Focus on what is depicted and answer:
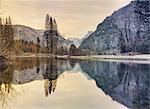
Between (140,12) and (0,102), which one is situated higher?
(140,12)

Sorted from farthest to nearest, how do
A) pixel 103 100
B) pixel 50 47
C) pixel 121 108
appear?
pixel 50 47 < pixel 103 100 < pixel 121 108

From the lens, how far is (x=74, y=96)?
1611 centimetres

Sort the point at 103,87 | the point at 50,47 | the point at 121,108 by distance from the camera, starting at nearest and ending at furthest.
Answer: the point at 121,108 < the point at 103,87 < the point at 50,47

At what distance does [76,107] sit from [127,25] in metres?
167

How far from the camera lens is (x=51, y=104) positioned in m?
13.5

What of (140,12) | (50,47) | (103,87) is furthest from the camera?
(50,47)

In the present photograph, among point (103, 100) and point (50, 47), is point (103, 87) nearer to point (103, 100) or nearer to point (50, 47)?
point (103, 100)

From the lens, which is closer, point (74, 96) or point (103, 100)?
point (103, 100)

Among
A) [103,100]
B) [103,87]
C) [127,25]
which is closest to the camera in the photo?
[103,100]

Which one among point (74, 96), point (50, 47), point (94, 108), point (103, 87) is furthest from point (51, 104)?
point (50, 47)

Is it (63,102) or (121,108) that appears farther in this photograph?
(63,102)

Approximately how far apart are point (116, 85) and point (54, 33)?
Result: 9668 cm

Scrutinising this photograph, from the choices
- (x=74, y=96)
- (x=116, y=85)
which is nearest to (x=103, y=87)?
(x=116, y=85)

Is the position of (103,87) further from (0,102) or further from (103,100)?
(0,102)
